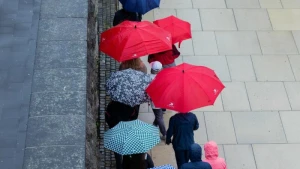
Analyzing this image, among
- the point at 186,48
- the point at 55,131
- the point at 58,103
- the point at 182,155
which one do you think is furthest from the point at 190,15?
the point at 55,131

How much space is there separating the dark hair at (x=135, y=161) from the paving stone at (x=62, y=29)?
1.78m

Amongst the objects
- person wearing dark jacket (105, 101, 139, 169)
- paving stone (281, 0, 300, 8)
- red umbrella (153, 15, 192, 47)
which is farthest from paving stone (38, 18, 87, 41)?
paving stone (281, 0, 300, 8)

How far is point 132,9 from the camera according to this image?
9.10 metres

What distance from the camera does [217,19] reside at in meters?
11.2

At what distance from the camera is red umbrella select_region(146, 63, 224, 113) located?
718cm

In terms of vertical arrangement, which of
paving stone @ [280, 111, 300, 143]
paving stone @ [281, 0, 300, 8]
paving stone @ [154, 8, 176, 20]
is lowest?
paving stone @ [154, 8, 176, 20]

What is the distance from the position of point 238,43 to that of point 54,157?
18.3ft

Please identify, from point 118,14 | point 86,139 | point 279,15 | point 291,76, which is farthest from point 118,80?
point 279,15

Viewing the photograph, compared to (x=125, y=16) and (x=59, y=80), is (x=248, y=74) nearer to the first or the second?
(x=125, y=16)

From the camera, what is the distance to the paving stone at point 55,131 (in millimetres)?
6254

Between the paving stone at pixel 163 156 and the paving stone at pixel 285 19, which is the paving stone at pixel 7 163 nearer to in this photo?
the paving stone at pixel 163 156

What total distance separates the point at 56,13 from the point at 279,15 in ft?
16.8

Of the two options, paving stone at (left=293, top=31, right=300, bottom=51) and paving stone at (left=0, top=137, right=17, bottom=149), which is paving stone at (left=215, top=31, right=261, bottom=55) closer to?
paving stone at (left=293, top=31, right=300, bottom=51)

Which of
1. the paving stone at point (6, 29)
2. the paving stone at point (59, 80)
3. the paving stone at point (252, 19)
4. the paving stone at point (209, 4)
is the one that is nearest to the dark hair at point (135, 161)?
the paving stone at point (59, 80)
